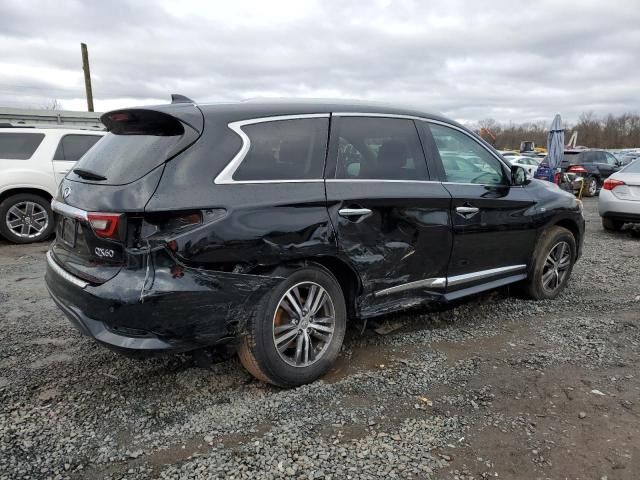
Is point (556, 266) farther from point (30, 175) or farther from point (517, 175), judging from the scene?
point (30, 175)

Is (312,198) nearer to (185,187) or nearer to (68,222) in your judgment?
(185,187)

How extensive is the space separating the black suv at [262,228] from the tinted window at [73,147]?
5.43 meters

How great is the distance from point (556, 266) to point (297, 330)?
10.1 feet

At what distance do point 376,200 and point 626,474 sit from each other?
6.47 feet

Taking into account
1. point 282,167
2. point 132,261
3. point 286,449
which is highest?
point 282,167

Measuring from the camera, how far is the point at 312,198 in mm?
3002

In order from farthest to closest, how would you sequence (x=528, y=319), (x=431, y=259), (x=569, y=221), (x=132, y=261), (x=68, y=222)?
(x=569, y=221), (x=528, y=319), (x=431, y=259), (x=68, y=222), (x=132, y=261)

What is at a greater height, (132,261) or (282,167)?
(282,167)

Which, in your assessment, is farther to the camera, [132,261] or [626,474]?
[132,261]

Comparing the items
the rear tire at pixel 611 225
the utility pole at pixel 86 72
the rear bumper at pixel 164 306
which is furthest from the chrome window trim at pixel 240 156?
the utility pole at pixel 86 72

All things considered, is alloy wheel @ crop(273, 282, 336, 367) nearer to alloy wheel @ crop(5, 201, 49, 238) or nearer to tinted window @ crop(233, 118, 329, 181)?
tinted window @ crop(233, 118, 329, 181)

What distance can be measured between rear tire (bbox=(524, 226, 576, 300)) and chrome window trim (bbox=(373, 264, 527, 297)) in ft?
1.11

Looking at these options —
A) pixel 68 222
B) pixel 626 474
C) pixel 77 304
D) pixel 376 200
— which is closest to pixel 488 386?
pixel 626 474

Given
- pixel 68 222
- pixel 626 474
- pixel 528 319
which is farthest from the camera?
pixel 528 319
